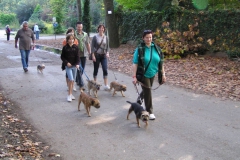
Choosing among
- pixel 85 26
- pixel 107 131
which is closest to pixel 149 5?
pixel 85 26

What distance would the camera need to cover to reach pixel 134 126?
6.57 metres

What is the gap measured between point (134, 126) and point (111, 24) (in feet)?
48.2

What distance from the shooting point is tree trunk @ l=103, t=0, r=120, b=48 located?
20.1 m

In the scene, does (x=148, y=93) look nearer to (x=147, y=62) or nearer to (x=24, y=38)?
(x=147, y=62)

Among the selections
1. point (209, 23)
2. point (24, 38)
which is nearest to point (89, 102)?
point (24, 38)

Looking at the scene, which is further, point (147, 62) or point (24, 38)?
point (24, 38)

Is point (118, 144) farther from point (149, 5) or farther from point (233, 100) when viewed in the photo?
point (149, 5)

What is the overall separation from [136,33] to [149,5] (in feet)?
8.18

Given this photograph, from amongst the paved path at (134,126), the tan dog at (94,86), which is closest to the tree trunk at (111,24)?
the paved path at (134,126)

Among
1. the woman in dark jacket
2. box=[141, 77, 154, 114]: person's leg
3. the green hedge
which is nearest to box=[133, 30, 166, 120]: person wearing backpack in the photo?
box=[141, 77, 154, 114]: person's leg

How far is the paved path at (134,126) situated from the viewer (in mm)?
5312

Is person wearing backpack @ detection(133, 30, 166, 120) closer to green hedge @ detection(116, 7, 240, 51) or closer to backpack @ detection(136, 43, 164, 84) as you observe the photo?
backpack @ detection(136, 43, 164, 84)

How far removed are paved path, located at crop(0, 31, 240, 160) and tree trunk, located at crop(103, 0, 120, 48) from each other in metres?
10.8

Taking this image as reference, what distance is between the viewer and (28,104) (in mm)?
8352
